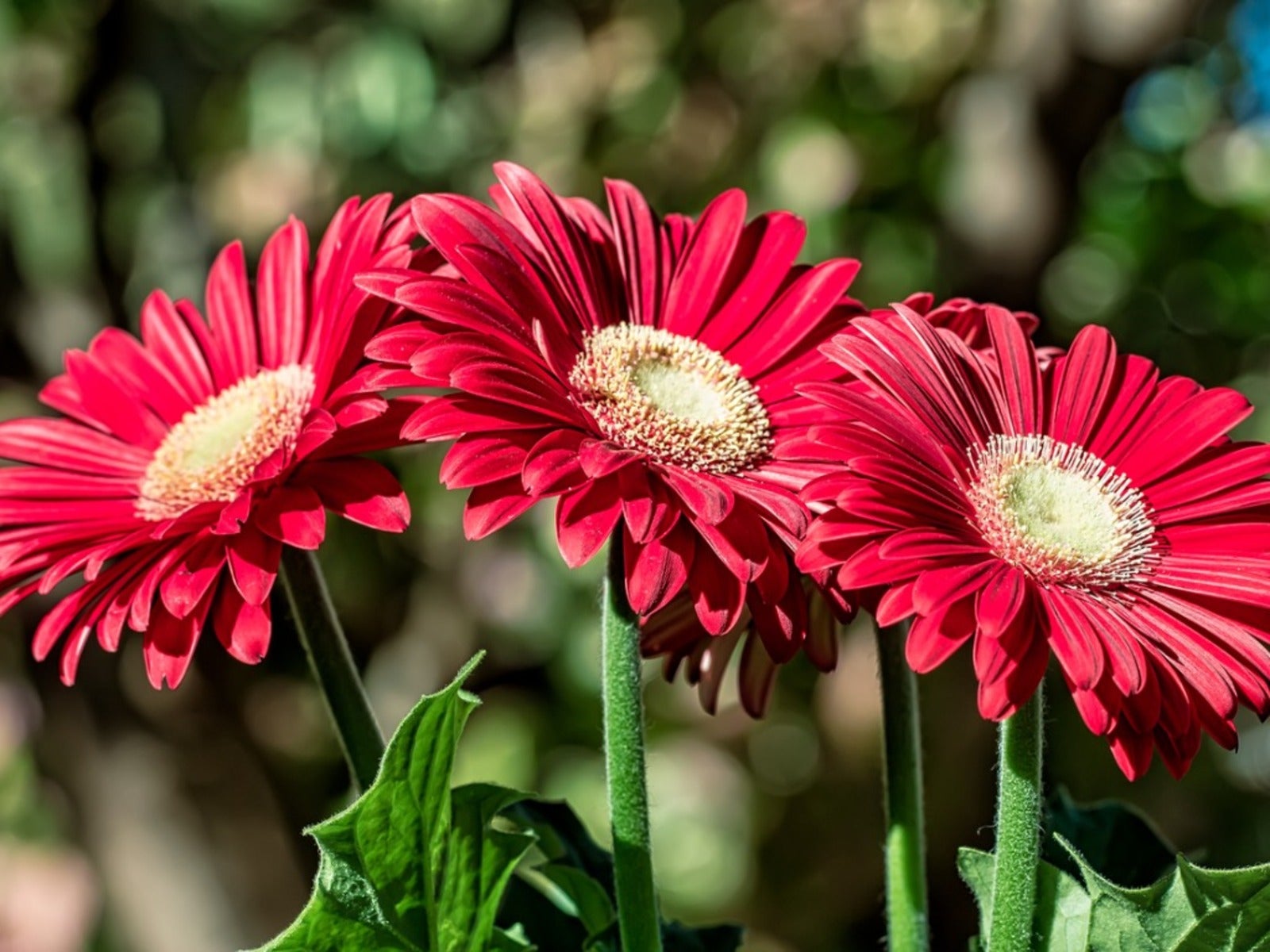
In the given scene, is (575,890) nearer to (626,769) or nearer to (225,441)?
(626,769)

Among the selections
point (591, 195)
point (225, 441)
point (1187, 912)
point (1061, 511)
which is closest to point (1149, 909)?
point (1187, 912)

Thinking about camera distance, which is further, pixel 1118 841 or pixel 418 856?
pixel 1118 841

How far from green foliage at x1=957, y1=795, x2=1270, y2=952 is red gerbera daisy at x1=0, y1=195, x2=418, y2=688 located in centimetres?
23

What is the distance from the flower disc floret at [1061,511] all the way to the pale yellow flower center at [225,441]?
24 cm

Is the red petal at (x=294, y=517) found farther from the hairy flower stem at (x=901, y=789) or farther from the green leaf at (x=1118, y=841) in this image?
the green leaf at (x=1118, y=841)

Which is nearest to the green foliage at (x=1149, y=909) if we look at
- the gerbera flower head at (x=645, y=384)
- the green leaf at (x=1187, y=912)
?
the green leaf at (x=1187, y=912)

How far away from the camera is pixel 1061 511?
19.4 inches

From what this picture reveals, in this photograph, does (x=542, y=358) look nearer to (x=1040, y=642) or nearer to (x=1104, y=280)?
(x=1040, y=642)

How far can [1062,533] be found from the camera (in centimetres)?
50

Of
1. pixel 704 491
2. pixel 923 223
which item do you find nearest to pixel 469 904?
pixel 704 491

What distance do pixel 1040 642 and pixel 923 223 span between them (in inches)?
65.3

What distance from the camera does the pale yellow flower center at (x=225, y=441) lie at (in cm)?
53

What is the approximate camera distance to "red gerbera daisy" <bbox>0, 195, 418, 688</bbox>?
0.46m

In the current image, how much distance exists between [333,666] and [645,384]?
15 cm
